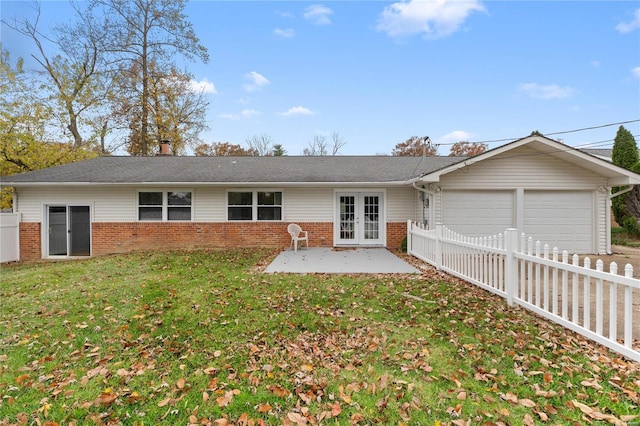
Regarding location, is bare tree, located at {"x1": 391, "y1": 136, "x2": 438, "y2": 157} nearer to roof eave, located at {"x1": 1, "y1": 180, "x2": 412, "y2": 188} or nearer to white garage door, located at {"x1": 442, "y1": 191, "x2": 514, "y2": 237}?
white garage door, located at {"x1": 442, "y1": 191, "x2": 514, "y2": 237}

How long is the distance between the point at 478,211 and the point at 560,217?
2705 millimetres

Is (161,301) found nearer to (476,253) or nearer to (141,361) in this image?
(141,361)

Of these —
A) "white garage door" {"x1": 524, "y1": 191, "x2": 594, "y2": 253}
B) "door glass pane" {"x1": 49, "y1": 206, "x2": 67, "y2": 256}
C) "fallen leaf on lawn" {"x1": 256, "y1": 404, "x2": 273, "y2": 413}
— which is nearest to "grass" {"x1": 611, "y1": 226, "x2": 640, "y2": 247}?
"white garage door" {"x1": 524, "y1": 191, "x2": 594, "y2": 253}

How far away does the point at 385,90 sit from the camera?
16953mm

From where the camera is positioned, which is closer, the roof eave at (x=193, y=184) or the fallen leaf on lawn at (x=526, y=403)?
the fallen leaf on lawn at (x=526, y=403)

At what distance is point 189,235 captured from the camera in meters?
11.4

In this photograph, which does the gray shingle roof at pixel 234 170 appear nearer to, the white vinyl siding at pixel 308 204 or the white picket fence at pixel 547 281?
the white vinyl siding at pixel 308 204

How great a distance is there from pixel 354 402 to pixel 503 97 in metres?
17.3

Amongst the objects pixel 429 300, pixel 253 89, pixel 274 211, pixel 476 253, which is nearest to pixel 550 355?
pixel 429 300

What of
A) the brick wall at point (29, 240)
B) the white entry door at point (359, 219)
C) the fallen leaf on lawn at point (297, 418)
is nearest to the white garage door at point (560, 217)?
the white entry door at point (359, 219)

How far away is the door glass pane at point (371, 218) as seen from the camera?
38.3ft

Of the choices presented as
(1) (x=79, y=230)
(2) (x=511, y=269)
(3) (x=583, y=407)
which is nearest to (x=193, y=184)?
(1) (x=79, y=230)

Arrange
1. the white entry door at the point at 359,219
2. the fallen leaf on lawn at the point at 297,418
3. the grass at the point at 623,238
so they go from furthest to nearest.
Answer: the grass at the point at 623,238 < the white entry door at the point at 359,219 < the fallen leaf on lawn at the point at 297,418

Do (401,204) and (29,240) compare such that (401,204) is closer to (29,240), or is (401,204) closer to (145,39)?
(29,240)
